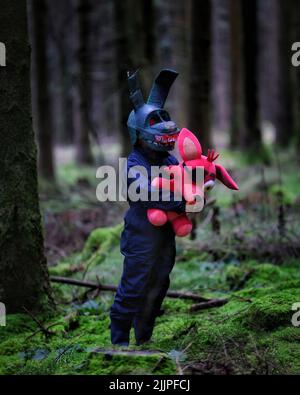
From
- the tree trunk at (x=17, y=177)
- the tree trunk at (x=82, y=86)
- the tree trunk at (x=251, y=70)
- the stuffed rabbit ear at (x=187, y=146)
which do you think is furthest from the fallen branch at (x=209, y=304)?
the tree trunk at (x=251, y=70)

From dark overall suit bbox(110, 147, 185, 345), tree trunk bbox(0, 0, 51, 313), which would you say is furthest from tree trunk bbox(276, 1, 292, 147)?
dark overall suit bbox(110, 147, 185, 345)

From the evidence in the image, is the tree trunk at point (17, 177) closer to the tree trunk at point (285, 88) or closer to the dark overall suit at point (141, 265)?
the dark overall suit at point (141, 265)

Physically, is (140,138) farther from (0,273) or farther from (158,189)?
(0,273)

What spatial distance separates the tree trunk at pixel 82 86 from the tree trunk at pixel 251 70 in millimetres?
4518

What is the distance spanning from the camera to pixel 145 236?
4.13 meters

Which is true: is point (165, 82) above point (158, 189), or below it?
above

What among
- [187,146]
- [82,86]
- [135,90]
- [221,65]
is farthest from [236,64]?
[221,65]

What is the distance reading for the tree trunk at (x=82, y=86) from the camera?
579 inches

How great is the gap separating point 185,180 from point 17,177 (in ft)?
5.53

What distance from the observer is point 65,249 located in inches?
324

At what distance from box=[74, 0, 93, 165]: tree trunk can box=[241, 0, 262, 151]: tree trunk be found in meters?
4.52

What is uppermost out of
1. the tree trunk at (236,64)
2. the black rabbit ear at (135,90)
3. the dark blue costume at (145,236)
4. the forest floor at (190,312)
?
the tree trunk at (236,64)

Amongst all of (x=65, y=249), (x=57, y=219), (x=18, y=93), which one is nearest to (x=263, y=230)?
(x=65, y=249)
